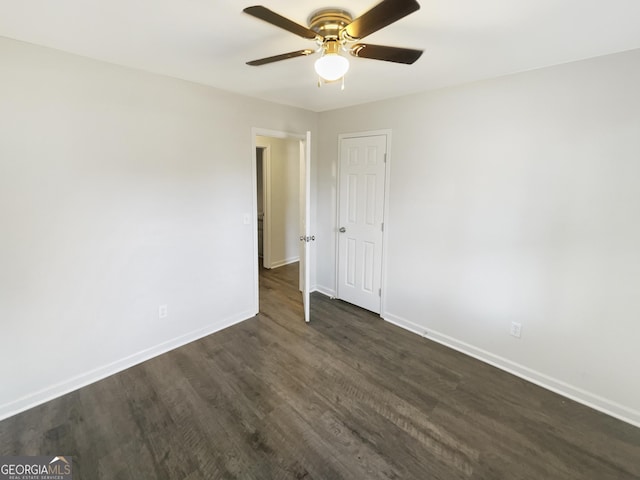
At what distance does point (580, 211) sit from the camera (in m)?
2.19

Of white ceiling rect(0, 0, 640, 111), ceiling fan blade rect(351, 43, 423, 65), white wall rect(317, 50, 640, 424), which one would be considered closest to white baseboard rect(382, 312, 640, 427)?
white wall rect(317, 50, 640, 424)

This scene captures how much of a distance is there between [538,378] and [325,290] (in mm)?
2515

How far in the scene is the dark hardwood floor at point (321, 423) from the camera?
5.70 feet

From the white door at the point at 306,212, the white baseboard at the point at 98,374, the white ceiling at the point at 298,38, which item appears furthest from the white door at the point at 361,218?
the white baseboard at the point at 98,374

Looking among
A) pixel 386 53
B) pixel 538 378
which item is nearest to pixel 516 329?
pixel 538 378

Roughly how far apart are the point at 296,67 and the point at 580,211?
7.67 feet

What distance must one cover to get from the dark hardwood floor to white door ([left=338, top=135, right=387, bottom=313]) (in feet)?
3.22

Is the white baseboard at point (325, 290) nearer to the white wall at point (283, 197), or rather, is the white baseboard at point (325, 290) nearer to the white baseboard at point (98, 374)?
the white wall at point (283, 197)

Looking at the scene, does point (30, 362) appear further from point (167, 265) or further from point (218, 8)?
point (218, 8)

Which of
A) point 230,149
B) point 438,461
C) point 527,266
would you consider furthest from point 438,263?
point 230,149

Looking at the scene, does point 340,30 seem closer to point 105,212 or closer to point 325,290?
point 105,212

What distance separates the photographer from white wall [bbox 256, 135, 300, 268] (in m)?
5.07

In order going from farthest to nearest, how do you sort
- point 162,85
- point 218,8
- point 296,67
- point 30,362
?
point 162,85 → point 296,67 → point 30,362 → point 218,8

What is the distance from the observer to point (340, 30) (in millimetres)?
1539
